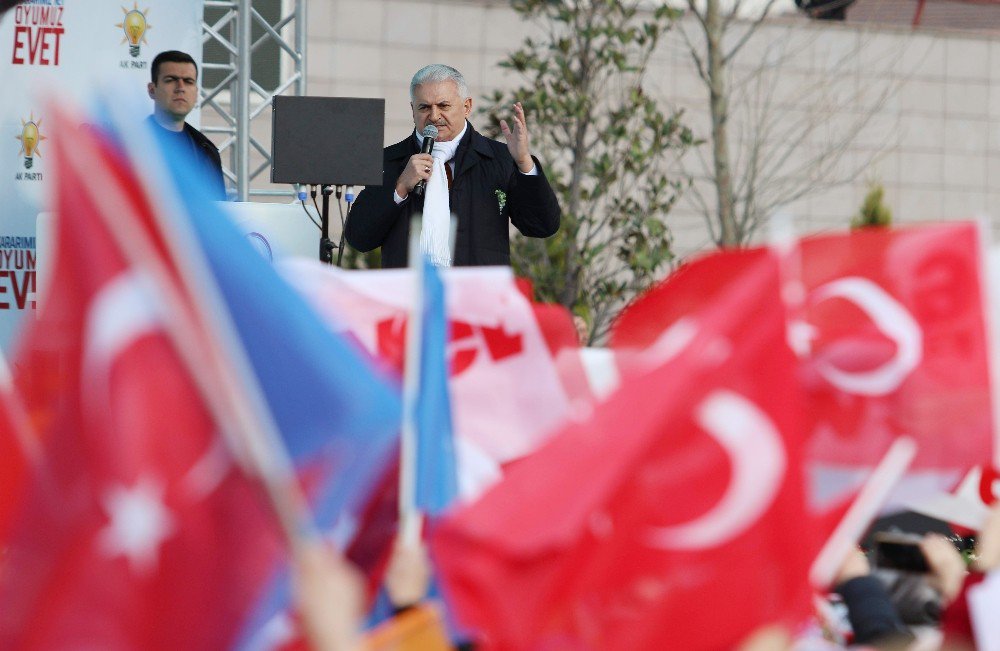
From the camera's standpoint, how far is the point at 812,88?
15.9 meters

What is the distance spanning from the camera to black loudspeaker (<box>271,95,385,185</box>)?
7.83m

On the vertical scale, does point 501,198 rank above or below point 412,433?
above

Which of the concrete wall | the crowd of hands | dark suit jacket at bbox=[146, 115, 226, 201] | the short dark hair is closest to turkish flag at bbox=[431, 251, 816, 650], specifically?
the crowd of hands

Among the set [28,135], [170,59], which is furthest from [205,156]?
[28,135]

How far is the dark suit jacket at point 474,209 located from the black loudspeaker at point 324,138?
1.56 metres

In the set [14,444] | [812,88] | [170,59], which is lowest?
[14,444]

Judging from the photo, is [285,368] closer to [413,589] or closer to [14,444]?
[413,589]

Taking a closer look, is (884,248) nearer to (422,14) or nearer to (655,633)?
(655,633)

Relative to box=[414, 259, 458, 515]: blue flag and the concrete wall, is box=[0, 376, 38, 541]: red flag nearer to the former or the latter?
box=[414, 259, 458, 515]: blue flag

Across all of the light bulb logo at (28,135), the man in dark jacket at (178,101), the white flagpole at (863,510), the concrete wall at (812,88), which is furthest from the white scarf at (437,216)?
the concrete wall at (812,88)

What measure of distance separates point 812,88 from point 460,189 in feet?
33.5

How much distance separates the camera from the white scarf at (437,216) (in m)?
5.89

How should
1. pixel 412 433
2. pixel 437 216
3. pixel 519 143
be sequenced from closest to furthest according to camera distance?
pixel 412 433
pixel 437 216
pixel 519 143

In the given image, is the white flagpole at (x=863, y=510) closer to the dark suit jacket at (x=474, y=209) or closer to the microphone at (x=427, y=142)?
the dark suit jacket at (x=474, y=209)
